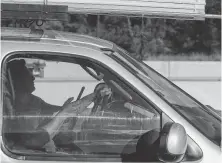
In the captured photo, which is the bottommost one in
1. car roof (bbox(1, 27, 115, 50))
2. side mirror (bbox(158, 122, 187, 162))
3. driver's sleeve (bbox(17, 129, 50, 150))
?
driver's sleeve (bbox(17, 129, 50, 150))

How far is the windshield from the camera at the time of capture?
9.40ft

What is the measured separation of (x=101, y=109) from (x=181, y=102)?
1.61 feet

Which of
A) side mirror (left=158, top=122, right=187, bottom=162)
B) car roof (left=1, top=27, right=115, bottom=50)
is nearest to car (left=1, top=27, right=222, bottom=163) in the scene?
car roof (left=1, top=27, right=115, bottom=50)

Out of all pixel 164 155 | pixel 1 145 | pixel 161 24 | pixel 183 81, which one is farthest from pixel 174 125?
pixel 161 24

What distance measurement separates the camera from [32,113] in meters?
2.89

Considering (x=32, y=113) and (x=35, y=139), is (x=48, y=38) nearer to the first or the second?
(x=32, y=113)

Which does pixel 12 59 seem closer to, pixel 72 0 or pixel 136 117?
pixel 72 0

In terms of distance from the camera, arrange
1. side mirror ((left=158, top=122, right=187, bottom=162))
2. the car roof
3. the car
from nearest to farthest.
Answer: side mirror ((left=158, top=122, right=187, bottom=162)), the car, the car roof

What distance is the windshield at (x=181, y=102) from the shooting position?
2865 mm

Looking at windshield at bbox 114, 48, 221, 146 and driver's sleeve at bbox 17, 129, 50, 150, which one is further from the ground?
windshield at bbox 114, 48, 221, 146

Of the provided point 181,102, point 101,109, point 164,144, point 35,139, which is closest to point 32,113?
point 35,139

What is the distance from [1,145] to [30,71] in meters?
0.51

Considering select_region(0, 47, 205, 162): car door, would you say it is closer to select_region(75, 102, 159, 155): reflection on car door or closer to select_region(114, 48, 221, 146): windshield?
select_region(75, 102, 159, 155): reflection on car door

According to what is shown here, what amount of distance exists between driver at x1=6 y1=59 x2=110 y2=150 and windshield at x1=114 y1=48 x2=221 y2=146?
253mm
